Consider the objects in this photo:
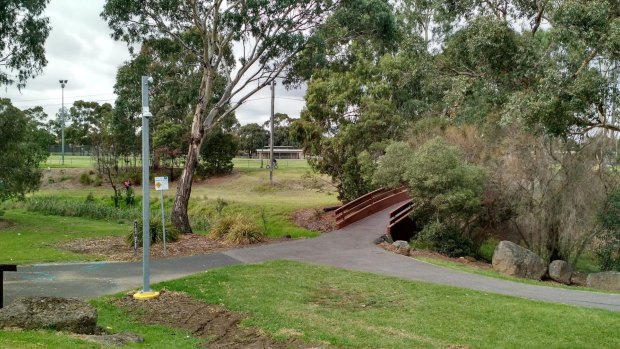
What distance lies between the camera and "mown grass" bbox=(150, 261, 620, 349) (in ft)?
26.0

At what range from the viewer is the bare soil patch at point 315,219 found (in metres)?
22.1

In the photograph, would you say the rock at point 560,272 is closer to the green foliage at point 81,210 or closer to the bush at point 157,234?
the bush at point 157,234

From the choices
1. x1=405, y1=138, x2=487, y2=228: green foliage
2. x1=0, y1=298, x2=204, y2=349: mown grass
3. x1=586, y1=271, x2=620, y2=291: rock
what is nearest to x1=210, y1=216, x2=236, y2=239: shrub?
x1=405, y1=138, x2=487, y2=228: green foliage

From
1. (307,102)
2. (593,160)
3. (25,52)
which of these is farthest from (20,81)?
(593,160)

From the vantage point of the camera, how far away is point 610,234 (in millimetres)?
18906

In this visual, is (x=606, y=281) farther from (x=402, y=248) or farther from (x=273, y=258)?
(x=273, y=258)

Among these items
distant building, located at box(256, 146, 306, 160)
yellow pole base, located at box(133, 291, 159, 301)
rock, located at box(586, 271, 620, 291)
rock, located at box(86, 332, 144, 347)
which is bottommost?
rock, located at box(586, 271, 620, 291)

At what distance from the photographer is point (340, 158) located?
2583 cm

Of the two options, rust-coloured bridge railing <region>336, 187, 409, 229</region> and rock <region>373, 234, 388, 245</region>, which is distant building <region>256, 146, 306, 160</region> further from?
rock <region>373, 234, 388, 245</region>

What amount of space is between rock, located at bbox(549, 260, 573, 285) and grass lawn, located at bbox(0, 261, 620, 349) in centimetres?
767

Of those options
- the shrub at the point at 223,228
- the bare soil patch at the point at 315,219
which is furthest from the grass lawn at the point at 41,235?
the bare soil patch at the point at 315,219

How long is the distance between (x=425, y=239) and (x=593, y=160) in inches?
258

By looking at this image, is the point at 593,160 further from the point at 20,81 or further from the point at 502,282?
Answer: the point at 20,81

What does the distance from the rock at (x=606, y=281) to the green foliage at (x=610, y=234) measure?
3.76m
